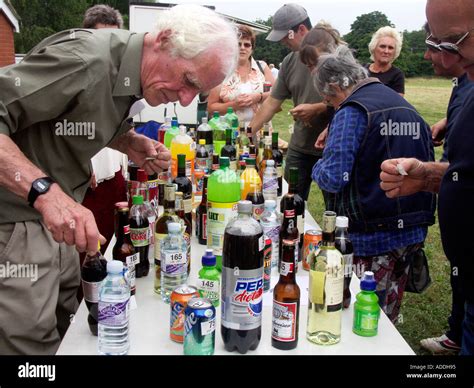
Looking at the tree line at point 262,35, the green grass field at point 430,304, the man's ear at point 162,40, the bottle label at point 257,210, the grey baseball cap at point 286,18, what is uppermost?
the tree line at point 262,35

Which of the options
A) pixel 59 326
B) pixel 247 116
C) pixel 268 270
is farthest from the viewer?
pixel 247 116

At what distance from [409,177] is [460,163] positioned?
46 cm

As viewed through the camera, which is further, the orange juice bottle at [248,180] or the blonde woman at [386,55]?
the blonde woman at [386,55]

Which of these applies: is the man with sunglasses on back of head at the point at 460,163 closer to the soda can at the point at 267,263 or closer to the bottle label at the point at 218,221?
the soda can at the point at 267,263

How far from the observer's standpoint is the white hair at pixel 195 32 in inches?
85.0

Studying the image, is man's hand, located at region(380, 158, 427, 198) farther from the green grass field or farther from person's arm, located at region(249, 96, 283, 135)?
person's arm, located at region(249, 96, 283, 135)

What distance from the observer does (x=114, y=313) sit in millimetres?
1560

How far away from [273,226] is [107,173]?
2083 millimetres

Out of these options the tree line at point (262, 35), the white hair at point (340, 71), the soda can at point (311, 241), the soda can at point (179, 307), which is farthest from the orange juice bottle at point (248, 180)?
the tree line at point (262, 35)

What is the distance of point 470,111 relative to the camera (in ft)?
7.11

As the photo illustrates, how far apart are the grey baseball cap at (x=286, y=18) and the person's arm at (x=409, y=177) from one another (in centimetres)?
307
